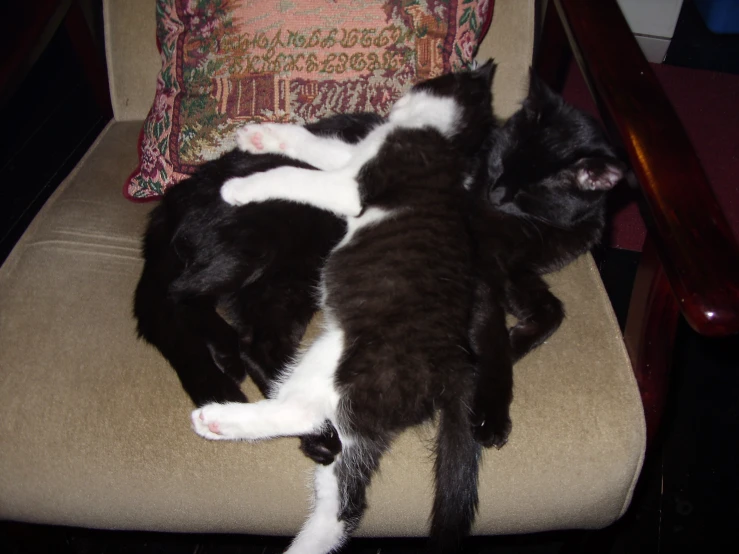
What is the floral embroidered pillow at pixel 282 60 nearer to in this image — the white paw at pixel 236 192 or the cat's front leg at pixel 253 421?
the white paw at pixel 236 192

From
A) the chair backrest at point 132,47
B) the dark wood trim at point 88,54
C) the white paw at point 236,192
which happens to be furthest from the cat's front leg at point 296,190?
the dark wood trim at point 88,54

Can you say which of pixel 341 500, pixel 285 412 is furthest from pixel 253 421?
pixel 341 500

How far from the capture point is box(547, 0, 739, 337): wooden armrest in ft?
2.36

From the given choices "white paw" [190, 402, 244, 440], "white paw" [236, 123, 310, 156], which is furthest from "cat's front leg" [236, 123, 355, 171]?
"white paw" [190, 402, 244, 440]

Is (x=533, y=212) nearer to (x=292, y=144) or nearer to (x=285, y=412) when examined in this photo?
(x=292, y=144)

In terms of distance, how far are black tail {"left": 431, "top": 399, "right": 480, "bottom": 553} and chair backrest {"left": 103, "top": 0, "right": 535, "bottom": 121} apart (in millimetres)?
900

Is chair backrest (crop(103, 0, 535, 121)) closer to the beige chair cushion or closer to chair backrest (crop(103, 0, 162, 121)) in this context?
chair backrest (crop(103, 0, 162, 121))

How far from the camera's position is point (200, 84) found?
1213 millimetres

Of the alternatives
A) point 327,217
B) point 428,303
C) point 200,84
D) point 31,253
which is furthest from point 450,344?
point 31,253

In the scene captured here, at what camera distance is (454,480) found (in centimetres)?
87

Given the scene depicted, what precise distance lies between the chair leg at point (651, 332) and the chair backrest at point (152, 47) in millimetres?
682

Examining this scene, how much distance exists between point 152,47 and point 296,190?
0.69m

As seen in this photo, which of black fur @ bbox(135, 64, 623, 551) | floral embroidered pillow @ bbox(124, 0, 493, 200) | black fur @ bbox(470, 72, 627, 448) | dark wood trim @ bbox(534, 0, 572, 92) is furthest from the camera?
dark wood trim @ bbox(534, 0, 572, 92)

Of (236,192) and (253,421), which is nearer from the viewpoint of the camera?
(253,421)
